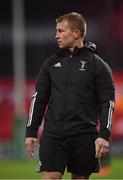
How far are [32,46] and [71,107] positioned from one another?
348 inches

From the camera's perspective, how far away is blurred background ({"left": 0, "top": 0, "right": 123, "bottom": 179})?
49.3 ft

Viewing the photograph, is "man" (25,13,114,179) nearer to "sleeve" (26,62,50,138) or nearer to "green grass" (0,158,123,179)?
"sleeve" (26,62,50,138)

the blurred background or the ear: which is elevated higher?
the ear

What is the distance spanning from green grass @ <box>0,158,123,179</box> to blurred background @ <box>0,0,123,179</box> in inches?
14.9

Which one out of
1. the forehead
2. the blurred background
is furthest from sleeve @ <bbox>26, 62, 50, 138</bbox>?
the blurred background

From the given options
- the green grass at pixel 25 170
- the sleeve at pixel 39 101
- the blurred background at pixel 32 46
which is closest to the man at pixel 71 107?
the sleeve at pixel 39 101

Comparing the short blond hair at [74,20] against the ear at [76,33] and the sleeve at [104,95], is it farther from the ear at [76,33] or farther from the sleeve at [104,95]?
the sleeve at [104,95]

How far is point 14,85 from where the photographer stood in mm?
15180

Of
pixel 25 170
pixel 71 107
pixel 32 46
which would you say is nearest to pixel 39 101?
pixel 71 107

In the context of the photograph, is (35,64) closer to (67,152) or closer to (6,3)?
(6,3)

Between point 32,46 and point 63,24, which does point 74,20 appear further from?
point 32,46

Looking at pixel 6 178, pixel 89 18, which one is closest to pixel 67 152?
pixel 6 178

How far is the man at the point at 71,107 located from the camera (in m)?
6.74

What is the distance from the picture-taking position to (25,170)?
13234 mm
